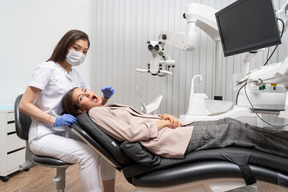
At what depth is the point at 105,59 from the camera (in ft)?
8.57

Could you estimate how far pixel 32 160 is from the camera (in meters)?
1.21

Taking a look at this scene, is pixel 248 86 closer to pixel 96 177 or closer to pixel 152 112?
pixel 152 112

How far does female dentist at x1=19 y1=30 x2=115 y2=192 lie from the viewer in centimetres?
109

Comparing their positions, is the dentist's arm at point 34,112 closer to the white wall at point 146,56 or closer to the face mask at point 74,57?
the face mask at point 74,57

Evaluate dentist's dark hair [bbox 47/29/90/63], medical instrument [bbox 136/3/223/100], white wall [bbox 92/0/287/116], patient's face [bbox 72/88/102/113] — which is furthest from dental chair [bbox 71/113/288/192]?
white wall [bbox 92/0/287/116]

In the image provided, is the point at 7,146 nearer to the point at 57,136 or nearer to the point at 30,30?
the point at 57,136

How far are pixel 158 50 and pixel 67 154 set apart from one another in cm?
131

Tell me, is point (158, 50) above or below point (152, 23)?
below

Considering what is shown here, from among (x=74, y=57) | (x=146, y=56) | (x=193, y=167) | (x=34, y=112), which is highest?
(x=146, y=56)

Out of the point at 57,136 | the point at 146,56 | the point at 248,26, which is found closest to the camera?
the point at 57,136

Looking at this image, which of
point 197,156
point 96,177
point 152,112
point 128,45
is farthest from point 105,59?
point 197,156

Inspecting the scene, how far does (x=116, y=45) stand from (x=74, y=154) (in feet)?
5.86

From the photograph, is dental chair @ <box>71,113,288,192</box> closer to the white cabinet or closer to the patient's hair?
the patient's hair

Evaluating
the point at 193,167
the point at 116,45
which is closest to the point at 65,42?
the point at 193,167
